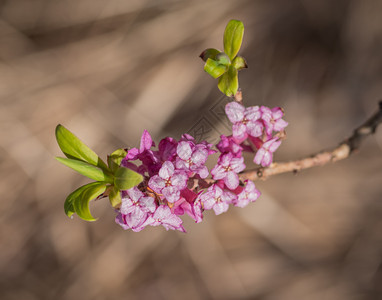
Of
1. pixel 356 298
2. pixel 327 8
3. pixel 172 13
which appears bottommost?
pixel 356 298

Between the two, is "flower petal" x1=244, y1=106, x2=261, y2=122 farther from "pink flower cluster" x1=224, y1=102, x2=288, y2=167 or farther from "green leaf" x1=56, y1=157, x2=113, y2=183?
"green leaf" x1=56, y1=157, x2=113, y2=183

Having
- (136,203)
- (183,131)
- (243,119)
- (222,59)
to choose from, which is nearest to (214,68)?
(222,59)

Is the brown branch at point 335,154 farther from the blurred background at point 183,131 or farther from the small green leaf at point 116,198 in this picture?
the blurred background at point 183,131

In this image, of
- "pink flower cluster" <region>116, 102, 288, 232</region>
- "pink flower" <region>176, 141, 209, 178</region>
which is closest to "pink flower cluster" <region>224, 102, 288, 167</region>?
"pink flower cluster" <region>116, 102, 288, 232</region>

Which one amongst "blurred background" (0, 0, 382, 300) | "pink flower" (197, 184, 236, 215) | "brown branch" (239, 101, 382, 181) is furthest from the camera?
"blurred background" (0, 0, 382, 300)

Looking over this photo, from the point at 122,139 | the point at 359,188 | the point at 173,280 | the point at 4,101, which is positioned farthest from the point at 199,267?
the point at 4,101

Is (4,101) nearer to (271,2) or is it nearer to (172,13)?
(172,13)

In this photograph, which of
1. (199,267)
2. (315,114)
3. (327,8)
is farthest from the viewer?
(199,267)
